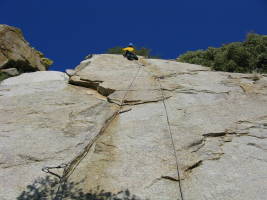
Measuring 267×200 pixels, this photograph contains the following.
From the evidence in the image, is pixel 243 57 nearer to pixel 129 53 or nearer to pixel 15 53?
pixel 129 53

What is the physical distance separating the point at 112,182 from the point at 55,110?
420 centimetres

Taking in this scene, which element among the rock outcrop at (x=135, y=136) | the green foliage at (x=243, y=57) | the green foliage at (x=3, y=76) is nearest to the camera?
the rock outcrop at (x=135, y=136)

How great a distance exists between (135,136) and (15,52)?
37.8 ft

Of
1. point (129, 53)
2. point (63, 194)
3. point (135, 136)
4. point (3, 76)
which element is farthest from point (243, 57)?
point (63, 194)

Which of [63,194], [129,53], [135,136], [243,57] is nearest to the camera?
[63,194]

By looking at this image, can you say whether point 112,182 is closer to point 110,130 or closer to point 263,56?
point 110,130

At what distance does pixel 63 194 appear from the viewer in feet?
22.1

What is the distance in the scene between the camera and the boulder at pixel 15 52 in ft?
55.9

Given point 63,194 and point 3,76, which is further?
point 3,76

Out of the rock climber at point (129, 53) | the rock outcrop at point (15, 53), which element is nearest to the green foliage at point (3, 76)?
the rock outcrop at point (15, 53)

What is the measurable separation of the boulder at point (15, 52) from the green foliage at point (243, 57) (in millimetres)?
10628

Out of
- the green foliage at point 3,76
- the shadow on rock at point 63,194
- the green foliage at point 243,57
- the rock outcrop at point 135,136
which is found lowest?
the shadow on rock at point 63,194

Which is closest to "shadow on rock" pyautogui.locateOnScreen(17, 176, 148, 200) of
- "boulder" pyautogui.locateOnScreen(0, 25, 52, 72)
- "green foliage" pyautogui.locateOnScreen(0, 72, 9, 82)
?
"green foliage" pyautogui.locateOnScreen(0, 72, 9, 82)

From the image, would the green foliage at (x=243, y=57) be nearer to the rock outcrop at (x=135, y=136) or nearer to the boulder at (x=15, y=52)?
the rock outcrop at (x=135, y=136)
